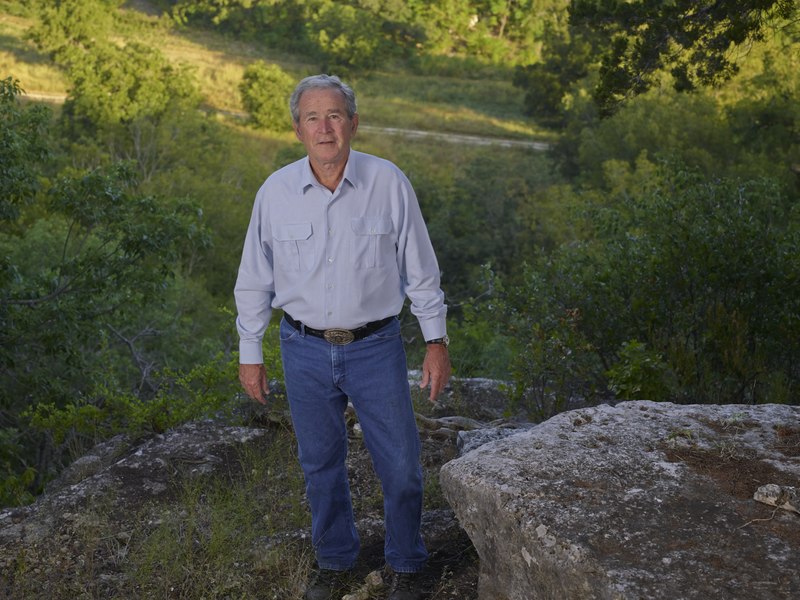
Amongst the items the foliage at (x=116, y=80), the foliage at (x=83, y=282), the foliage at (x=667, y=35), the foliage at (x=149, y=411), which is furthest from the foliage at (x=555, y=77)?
the foliage at (x=149, y=411)

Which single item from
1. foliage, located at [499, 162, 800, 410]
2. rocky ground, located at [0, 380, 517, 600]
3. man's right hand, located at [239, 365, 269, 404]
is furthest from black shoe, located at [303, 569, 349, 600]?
foliage, located at [499, 162, 800, 410]

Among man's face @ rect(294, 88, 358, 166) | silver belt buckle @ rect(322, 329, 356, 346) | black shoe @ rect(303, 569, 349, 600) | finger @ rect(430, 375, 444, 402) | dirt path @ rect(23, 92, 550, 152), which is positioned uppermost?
man's face @ rect(294, 88, 358, 166)

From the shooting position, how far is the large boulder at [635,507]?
2789 mm

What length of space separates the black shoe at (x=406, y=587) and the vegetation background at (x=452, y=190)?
2.07m

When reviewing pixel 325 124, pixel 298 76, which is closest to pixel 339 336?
pixel 325 124

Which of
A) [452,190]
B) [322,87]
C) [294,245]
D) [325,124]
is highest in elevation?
[322,87]

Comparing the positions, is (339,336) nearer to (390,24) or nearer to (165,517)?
(165,517)

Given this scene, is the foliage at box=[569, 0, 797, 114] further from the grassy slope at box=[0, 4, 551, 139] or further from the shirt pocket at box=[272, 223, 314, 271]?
the grassy slope at box=[0, 4, 551, 139]

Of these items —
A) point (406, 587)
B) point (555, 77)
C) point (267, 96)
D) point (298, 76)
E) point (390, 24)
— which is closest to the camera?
point (406, 587)

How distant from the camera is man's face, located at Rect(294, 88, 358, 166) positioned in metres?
3.18

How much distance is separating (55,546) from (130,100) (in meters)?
25.6

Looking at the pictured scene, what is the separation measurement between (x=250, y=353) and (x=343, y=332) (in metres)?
0.46

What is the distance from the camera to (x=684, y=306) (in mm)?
6363

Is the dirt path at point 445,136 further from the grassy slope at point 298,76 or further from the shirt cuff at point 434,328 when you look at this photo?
the shirt cuff at point 434,328
